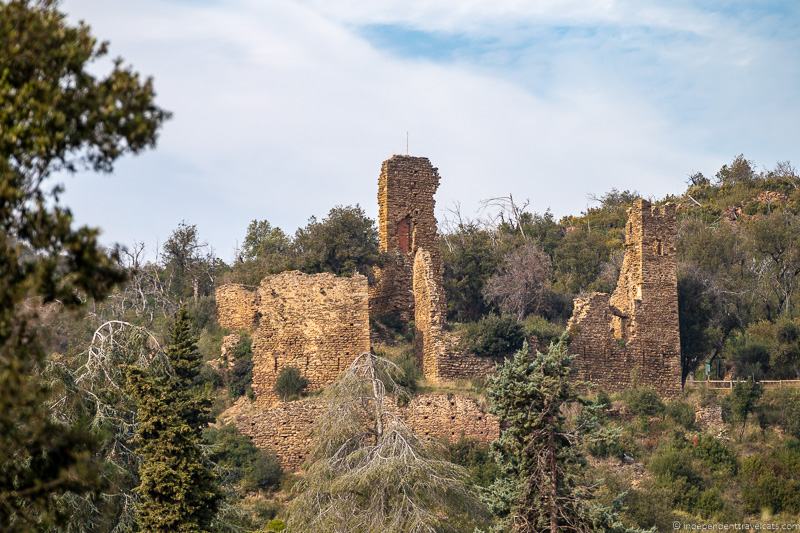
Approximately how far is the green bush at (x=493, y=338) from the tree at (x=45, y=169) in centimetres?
2158

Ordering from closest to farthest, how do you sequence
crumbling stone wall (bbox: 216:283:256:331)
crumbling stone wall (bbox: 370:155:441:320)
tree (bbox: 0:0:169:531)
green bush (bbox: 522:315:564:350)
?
tree (bbox: 0:0:169:531), green bush (bbox: 522:315:564:350), crumbling stone wall (bbox: 216:283:256:331), crumbling stone wall (bbox: 370:155:441:320)

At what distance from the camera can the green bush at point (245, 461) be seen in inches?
1199

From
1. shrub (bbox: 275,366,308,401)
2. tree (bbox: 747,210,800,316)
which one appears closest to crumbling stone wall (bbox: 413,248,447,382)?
shrub (bbox: 275,366,308,401)

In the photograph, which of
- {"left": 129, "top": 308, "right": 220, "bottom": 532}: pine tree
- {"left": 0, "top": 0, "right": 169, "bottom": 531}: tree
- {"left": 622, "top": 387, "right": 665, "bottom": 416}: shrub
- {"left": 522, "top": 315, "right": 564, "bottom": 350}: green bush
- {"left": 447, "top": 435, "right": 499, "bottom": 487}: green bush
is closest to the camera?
{"left": 0, "top": 0, "right": 169, "bottom": 531}: tree

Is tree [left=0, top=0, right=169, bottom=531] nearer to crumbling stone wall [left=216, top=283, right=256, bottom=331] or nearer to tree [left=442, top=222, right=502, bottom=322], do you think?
crumbling stone wall [left=216, top=283, right=256, bottom=331]

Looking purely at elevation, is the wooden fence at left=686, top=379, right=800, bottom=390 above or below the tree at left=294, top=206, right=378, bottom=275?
below

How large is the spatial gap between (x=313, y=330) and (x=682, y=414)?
331 inches

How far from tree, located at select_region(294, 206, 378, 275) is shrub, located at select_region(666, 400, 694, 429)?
7.49m

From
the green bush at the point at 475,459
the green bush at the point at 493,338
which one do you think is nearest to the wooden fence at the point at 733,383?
the green bush at the point at 493,338

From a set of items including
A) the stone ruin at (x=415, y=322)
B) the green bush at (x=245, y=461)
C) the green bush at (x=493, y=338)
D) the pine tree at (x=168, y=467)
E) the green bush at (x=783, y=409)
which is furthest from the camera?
the green bush at (x=783, y=409)

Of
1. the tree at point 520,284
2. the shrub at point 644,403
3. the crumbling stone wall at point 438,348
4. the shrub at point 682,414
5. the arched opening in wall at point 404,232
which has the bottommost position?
the shrub at point 682,414

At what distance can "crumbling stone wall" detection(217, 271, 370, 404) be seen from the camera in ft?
108

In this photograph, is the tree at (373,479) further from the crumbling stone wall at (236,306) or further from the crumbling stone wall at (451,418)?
the crumbling stone wall at (236,306)

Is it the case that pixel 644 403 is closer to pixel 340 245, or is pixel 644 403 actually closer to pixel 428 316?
pixel 428 316
